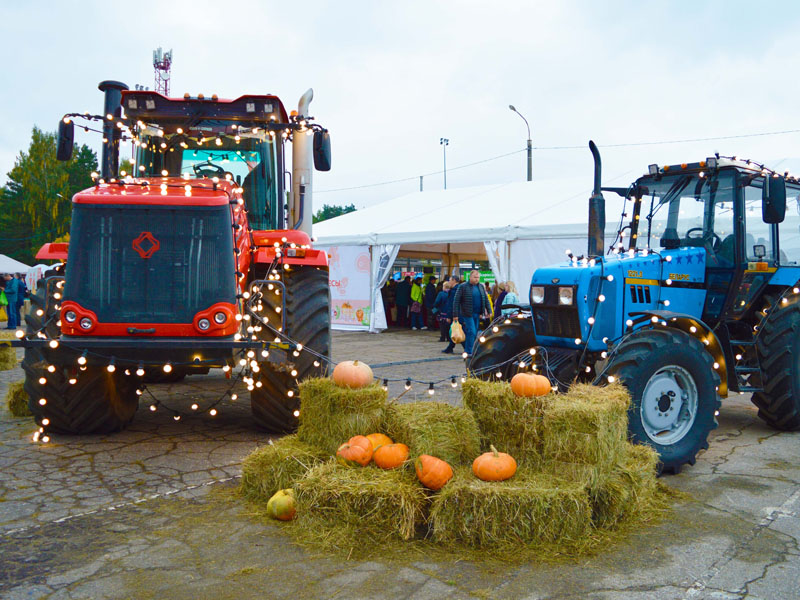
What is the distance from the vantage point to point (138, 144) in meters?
6.55

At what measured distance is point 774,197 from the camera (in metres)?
5.75

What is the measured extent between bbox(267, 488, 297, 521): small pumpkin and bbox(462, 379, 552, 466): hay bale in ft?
4.06

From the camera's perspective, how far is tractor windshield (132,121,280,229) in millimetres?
6531

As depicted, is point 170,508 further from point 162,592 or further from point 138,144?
point 138,144

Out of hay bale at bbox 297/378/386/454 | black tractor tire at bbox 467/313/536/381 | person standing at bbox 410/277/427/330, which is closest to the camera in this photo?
hay bale at bbox 297/378/386/454

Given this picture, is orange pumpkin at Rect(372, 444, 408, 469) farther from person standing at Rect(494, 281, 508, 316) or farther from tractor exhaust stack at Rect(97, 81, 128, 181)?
person standing at Rect(494, 281, 508, 316)

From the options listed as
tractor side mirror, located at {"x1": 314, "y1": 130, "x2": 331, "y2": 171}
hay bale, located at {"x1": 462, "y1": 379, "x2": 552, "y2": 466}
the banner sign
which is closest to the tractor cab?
hay bale, located at {"x1": 462, "y1": 379, "x2": 552, "y2": 466}

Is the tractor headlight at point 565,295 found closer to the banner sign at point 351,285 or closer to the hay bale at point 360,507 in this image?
the hay bale at point 360,507

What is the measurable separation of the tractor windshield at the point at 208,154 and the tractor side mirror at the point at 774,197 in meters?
4.51

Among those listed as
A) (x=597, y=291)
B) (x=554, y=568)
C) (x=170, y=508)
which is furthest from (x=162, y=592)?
(x=597, y=291)

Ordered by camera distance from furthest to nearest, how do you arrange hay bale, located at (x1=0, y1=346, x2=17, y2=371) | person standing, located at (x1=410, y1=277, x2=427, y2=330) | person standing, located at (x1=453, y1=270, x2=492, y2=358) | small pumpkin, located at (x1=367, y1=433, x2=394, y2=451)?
person standing, located at (x1=410, y1=277, x2=427, y2=330) → person standing, located at (x1=453, y1=270, x2=492, y2=358) → hay bale, located at (x1=0, y1=346, x2=17, y2=371) → small pumpkin, located at (x1=367, y1=433, x2=394, y2=451)

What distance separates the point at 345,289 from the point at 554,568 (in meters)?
15.2

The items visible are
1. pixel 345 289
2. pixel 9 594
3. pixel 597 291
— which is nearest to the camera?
pixel 9 594

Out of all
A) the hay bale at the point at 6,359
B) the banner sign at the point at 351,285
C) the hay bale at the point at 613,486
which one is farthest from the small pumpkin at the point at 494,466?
the banner sign at the point at 351,285
